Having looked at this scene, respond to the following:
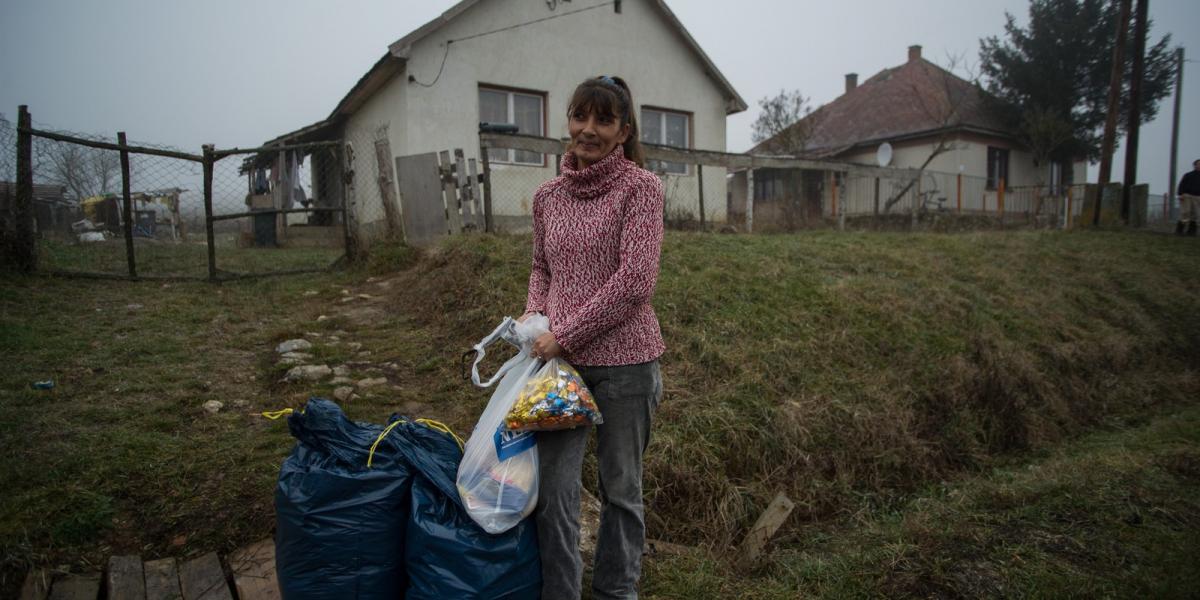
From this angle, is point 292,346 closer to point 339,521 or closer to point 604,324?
point 339,521

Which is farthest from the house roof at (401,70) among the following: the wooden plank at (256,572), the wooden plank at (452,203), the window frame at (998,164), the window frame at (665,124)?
the window frame at (998,164)

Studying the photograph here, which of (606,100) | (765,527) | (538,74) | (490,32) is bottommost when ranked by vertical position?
(765,527)

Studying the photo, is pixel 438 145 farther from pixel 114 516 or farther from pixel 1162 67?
pixel 1162 67

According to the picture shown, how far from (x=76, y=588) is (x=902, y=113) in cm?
2608

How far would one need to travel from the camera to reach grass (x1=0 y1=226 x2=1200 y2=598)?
2809 mm

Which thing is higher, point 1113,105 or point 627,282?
point 1113,105

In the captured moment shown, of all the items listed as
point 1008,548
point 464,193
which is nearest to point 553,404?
point 1008,548

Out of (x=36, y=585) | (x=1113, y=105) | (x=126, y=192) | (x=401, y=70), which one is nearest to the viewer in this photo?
(x=36, y=585)

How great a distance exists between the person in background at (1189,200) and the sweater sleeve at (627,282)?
54.4 ft

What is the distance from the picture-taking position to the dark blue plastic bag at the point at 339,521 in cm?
190

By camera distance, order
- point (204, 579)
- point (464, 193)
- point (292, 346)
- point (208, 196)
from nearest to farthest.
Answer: point (204, 579)
point (292, 346)
point (208, 196)
point (464, 193)

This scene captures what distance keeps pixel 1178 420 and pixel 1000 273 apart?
314 cm

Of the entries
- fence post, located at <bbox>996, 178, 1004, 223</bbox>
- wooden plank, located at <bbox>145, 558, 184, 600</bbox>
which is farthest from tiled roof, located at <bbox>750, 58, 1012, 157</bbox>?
wooden plank, located at <bbox>145, 558, 184, 600</bbox>

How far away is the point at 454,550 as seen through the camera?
1858 millimetres
